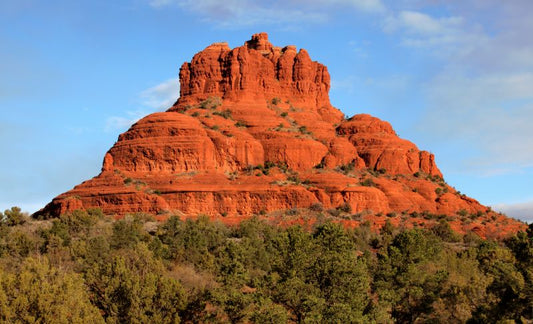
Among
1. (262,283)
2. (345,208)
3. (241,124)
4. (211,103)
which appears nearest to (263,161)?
(241,124)

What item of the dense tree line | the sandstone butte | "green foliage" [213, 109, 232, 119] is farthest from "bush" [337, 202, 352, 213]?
the dense tree line

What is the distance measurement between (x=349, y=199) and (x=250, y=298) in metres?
54.9

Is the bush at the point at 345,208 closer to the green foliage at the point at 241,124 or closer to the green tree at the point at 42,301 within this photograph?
the green foliage at the point at 241,124

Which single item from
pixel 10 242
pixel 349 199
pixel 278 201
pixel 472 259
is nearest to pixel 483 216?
pixel 349 199

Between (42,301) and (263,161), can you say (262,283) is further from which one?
(263,161)

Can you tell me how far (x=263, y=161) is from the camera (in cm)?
10581

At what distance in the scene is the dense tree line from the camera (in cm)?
4000

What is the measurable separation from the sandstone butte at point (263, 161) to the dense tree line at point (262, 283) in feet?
75.1

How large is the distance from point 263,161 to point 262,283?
5891 cm

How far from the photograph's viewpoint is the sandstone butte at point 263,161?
95.8m

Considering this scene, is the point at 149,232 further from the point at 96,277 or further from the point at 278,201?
the point at 96,277

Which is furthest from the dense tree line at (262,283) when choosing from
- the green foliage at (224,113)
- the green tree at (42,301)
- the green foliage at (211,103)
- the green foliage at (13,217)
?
the green foliage at (211,103)

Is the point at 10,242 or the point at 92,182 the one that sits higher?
the point at 92,182

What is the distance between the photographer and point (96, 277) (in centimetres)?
4972
